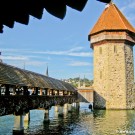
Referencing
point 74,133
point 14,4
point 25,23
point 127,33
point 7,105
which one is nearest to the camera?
point 14,4

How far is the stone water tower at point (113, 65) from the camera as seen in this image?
111 feet

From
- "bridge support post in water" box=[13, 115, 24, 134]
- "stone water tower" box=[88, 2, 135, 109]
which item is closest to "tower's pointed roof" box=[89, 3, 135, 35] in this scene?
"stone water tower" box=[88, 2, 135, 109]

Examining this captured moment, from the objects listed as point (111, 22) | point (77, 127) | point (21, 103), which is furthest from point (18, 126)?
point (111, 22)

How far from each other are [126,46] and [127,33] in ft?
6.03

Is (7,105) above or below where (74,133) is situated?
above

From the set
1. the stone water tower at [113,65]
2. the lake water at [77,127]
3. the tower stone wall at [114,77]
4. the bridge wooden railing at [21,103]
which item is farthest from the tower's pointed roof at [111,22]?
the bridge wooden railing at [21,103]

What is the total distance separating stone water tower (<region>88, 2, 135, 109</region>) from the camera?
111 ft

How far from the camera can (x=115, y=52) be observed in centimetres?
3478

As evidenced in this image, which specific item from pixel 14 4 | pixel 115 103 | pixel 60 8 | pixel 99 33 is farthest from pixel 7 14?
pixel 99 33

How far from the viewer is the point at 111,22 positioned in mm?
37094

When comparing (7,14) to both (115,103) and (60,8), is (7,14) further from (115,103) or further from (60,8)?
(115,103)

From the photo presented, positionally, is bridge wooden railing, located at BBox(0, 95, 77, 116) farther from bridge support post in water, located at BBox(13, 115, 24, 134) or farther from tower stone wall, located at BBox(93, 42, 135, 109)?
tower stone wall, located at BBox(93, 42, 135, 109)

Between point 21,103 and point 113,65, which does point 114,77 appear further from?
point 21,103

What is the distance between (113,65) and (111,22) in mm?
6258
